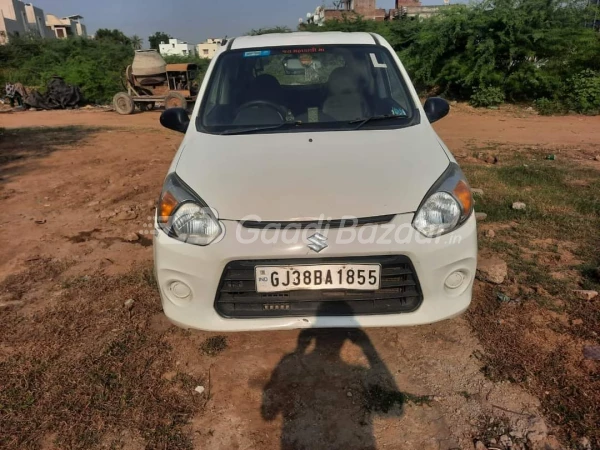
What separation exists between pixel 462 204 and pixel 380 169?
1.45 ft

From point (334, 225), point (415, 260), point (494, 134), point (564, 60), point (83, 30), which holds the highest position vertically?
point (334, 225)

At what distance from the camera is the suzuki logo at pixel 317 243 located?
6.79ft

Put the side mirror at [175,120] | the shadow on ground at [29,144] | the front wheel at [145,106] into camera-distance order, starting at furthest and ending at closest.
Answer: the front wheel at [145,106], the shadow on ground at [29,144], the side mirror at [175,120]

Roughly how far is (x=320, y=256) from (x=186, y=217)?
2.25 ft

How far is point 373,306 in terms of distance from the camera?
2.22m

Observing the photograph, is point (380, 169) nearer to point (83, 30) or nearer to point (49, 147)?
point (49, 147)

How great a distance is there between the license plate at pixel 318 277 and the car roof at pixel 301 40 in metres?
2.01

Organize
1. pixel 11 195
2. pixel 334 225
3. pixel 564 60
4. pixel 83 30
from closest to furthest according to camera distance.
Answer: pixel 334 225 → pixel 11 195 → pixel 564 60 → pixel 83 30

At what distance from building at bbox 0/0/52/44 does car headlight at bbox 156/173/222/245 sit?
45091 millimetres

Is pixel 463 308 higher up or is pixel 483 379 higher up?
pixel 463 308

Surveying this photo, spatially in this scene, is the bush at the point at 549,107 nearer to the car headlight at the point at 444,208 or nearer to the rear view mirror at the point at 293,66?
the rear view mirror at the point at 293,66

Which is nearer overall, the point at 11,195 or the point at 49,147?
the point at 11,195

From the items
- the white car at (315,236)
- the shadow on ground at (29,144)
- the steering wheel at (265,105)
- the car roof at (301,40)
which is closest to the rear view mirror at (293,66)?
the car roof at (301,40)

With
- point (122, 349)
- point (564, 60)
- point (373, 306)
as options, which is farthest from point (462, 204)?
point (564, 60)
